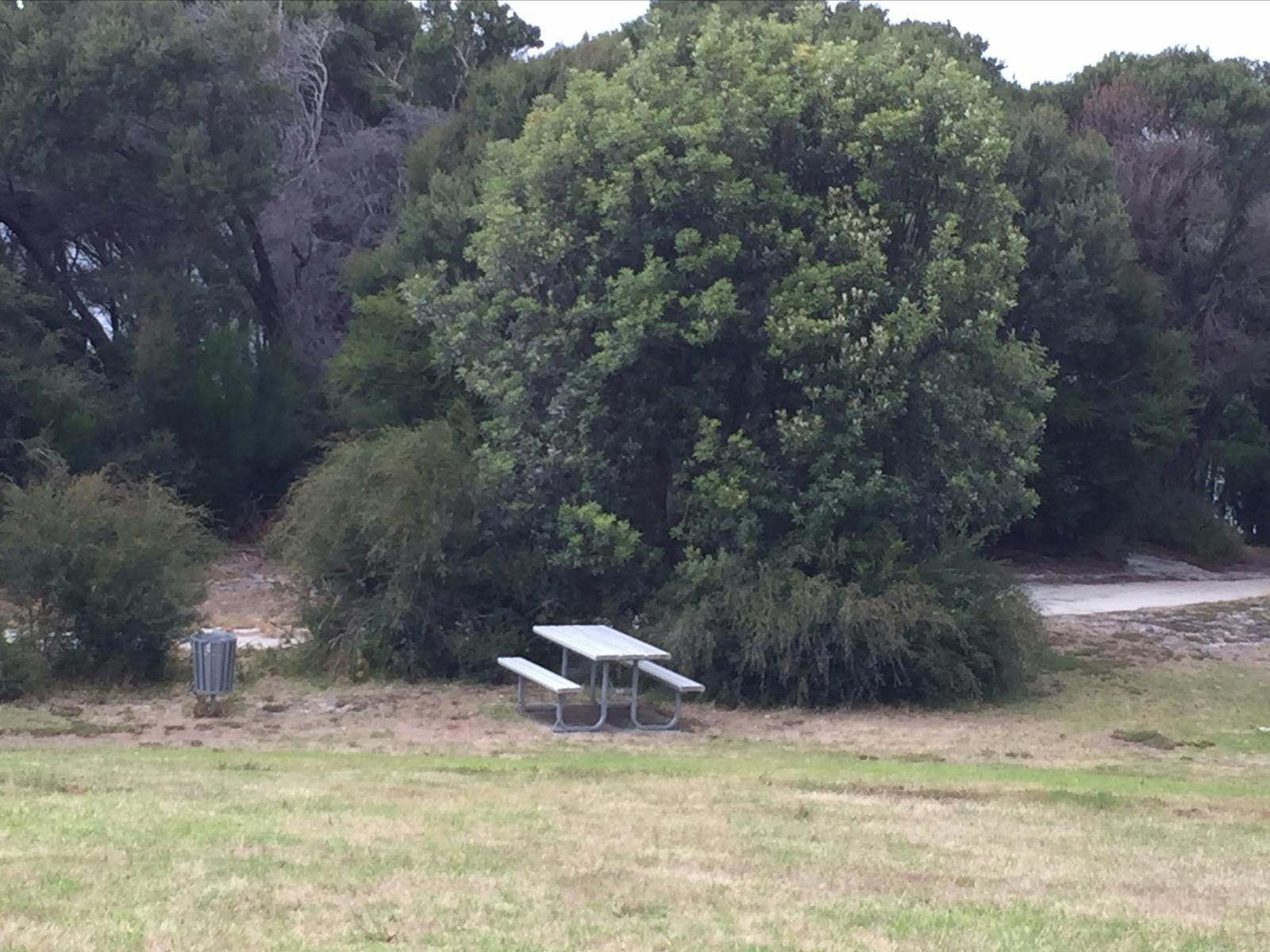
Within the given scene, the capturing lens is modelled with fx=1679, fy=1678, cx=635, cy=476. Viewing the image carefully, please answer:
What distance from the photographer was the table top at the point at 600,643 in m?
15.1

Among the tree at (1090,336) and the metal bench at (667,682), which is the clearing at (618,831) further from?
the tree at (1090,336)

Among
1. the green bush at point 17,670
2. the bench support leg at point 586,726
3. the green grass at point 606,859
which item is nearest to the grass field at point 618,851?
the green grass at point 606,859

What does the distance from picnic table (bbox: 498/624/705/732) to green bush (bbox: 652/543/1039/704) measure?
2.00 feet

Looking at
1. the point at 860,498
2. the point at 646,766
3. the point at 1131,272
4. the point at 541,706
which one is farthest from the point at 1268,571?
the point at 646,766

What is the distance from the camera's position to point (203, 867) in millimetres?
7316

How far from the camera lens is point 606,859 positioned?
7930 millimetres

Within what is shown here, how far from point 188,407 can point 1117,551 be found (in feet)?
65.7

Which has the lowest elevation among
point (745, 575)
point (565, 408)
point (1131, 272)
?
point (745, 575)

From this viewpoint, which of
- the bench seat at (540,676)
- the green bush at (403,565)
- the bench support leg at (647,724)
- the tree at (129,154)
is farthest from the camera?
the tree at (129,154)

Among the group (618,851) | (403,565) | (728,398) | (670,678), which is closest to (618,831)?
(618,851)

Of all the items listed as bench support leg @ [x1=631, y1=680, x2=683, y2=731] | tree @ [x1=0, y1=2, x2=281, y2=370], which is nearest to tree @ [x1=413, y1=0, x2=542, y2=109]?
tree @ [x1=0, y1=2, x2=281, y2=370]

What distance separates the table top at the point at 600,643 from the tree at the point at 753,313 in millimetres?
1093

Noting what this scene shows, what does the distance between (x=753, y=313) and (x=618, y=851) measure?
10607 millimetres

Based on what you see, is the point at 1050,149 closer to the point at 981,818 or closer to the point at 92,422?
the point at 92,422
